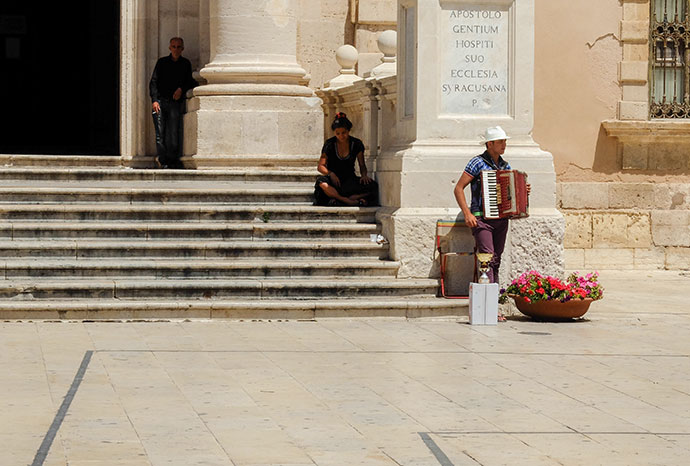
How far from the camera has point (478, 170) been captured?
12.6m

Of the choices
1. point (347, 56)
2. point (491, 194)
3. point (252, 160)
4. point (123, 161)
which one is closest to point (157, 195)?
point (252, 160)

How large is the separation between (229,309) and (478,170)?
2598 millimetres

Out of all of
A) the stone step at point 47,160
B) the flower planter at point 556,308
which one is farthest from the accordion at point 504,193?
the stone step at point 47,160

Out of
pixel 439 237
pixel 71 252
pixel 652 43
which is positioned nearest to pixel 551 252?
pixel 439 237

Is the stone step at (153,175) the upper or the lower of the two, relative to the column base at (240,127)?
lower

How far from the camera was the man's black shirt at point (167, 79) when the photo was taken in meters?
17.4

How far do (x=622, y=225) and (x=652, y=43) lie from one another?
2.47m

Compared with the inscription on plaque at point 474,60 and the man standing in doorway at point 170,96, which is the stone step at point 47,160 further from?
the inscription on plaque at point 474,60

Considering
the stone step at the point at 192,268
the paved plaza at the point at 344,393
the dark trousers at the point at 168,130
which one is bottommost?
the paved plaza at the point at 344,393

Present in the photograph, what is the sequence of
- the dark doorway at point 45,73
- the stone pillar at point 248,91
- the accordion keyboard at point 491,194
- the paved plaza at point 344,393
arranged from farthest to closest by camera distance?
the dark doorway at point 45,73 < the stone pillar at point 248,91 < the accordion keyboard at point 491,194 < the paved plaza at point 344,393

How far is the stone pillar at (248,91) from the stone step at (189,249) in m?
3.30

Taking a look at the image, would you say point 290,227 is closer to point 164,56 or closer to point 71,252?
point 71,252

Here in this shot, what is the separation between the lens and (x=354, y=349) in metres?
10.4

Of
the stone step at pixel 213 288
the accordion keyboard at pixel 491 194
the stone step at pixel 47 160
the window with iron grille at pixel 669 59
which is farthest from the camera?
the window with iron grille at pixel 669 59
